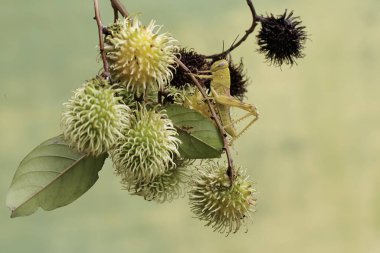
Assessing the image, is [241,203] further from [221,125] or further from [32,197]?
[32,197]

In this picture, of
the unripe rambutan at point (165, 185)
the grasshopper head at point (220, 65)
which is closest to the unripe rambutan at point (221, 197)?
the unripe rambutan at point (165, 185)

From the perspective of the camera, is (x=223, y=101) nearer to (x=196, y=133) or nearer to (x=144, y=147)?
(x=196, y=133)

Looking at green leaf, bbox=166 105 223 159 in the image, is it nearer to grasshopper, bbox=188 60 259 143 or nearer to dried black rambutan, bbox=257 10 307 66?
grasshopper, bbox=188 60 259 143

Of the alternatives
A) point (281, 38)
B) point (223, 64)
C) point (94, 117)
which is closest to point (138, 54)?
point (94, 117)

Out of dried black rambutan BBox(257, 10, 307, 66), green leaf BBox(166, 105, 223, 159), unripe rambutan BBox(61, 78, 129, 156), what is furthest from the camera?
dried black rambutan BBox(257, 10, 307, 66)

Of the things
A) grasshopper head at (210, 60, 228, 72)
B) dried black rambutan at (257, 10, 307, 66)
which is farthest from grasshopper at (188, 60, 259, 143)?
dried black rambutan at (257, 10, 307, 66)

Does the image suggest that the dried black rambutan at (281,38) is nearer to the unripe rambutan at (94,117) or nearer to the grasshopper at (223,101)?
the grasshopper at (223,101)
